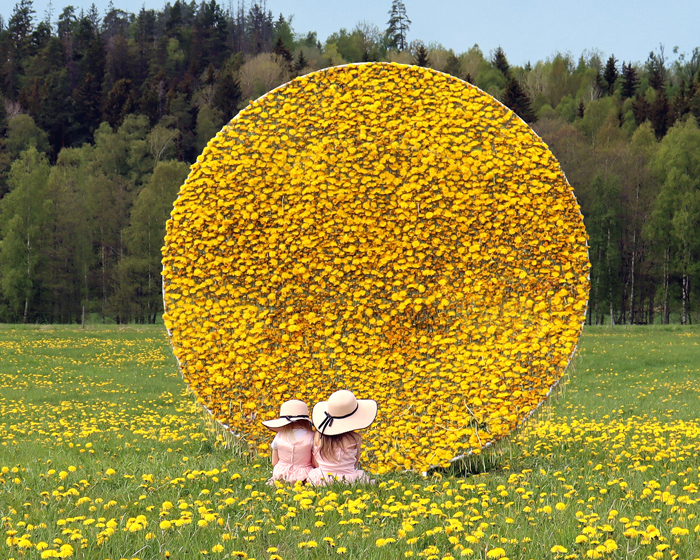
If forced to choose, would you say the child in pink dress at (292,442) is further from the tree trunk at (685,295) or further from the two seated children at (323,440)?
the tree trunk at (685,295)

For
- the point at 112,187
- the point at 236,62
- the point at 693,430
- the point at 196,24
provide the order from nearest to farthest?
1. the point at 693,430
2. the point at 112,187
3. the point at 236,62
4. the point at 196,24

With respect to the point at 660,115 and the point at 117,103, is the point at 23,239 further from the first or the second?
the point at 660,115

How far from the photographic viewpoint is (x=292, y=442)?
5832mm

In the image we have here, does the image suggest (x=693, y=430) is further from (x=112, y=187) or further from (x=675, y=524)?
(x=112, y=187)

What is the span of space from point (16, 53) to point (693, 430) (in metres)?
97.3

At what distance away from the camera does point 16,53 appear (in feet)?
284

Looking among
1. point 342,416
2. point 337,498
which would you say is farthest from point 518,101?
point 337,498

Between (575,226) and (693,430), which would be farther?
(693,430)

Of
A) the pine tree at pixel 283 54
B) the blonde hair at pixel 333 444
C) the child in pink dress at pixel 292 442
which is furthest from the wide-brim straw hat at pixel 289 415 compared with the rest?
the pine tree at pixel 283 54

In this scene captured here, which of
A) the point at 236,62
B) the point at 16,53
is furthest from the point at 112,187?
the point at 16,53

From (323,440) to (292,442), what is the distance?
378 millimetres

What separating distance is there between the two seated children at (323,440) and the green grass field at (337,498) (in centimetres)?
27

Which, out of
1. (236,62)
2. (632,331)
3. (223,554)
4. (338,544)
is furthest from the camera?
(236,62)

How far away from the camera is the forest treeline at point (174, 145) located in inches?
1686
